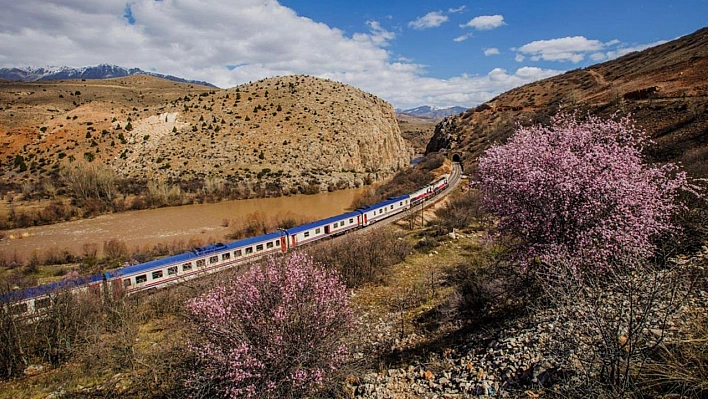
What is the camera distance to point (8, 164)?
54469 millimetres

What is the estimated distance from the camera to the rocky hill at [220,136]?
55.8 meters

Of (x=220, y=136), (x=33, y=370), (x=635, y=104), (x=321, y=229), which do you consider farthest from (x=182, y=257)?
(x=220, y=136)

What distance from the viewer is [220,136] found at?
204ft

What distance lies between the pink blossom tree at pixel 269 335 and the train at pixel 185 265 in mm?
10261

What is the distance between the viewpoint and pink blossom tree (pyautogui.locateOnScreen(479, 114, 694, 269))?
782 cm

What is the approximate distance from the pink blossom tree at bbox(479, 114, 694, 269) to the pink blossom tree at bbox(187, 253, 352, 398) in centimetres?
492

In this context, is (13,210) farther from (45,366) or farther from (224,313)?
(224,313)

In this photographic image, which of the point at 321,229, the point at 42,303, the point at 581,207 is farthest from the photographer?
the point at 321,229

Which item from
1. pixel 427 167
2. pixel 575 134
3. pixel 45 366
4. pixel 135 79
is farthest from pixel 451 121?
pixel 135 79

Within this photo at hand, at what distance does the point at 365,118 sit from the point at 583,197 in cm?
6980

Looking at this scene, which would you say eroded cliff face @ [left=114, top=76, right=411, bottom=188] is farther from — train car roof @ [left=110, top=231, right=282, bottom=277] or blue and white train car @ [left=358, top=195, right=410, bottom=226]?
train car roof @ [left=110, top=231, right=282, bottom=277]

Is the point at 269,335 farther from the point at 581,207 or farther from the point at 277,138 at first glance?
the point at 277,138

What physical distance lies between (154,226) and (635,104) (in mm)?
48017

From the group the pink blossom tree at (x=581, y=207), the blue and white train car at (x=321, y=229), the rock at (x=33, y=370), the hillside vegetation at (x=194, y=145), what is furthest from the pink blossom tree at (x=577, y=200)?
the hillside vegetation at (x=194, y=145)
